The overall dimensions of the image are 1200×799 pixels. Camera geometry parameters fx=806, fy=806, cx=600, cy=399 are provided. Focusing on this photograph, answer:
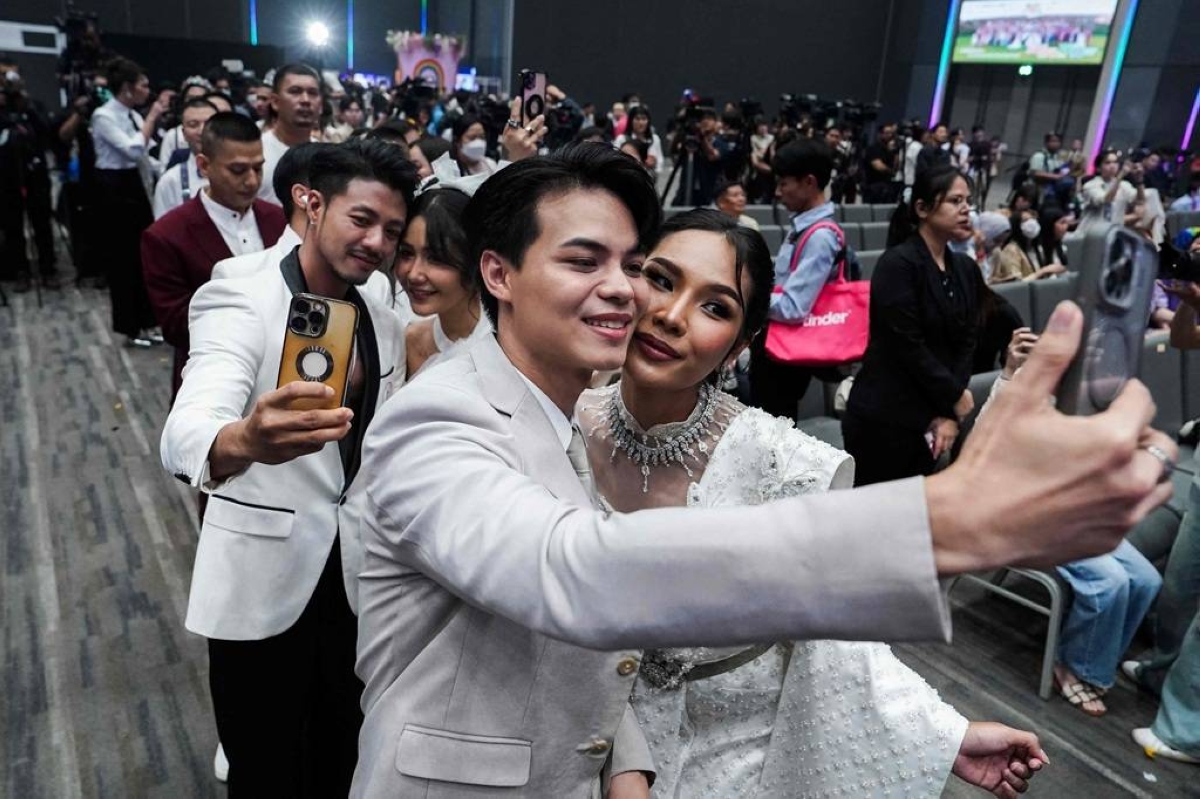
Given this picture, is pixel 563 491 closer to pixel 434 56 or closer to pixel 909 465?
pixel 909 465

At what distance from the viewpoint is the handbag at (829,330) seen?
285 cm

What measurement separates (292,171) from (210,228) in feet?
2.35

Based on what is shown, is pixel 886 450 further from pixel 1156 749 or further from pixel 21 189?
pixel 21 189

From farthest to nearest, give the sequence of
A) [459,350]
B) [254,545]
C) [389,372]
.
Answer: [389,372], [254,545], [459,350]

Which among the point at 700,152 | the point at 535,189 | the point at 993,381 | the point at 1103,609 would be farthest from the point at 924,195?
the point at 700,152

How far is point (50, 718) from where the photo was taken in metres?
2.15

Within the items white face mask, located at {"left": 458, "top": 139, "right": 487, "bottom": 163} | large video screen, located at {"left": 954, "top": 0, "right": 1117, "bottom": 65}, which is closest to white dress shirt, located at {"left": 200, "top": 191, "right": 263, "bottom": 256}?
white face mask, located at {"left": 458, "top": 139, "right": 487, "bottom": 163}

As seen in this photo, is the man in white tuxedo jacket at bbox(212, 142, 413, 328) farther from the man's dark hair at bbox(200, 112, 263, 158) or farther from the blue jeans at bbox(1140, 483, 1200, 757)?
the blue jeans at bbox(1140, 483, 1200, 757)

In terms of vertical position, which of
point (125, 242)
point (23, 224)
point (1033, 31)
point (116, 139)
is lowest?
point (23, 224)

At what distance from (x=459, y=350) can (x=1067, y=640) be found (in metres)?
2.44

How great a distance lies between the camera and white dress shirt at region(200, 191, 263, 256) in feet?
8.02

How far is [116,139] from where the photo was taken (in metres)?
4.80

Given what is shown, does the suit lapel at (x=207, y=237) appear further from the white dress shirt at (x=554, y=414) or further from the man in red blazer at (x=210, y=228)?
the white dress shirt at (x=554, y=414)

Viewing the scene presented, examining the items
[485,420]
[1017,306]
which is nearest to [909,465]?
[1017,306]
